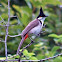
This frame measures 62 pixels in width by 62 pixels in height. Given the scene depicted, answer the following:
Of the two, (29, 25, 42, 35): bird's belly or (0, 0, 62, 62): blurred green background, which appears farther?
(0, 0, 62, 62): blurred green background

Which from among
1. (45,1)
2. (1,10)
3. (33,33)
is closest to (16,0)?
(1,10)

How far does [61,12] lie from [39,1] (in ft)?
3.62

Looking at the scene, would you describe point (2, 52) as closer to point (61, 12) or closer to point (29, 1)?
point (29, 1)

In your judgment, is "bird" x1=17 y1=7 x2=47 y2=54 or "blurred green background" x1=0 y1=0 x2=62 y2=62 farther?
"blurred green background" x1=0 y1=0 x2=62 y2=62

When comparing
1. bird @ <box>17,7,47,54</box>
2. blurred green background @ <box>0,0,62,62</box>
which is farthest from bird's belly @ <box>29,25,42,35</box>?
blurred green background @ <box>0,0,62,62</box>

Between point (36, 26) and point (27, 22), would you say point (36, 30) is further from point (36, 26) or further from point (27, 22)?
point (27, 22)

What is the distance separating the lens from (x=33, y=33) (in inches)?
101

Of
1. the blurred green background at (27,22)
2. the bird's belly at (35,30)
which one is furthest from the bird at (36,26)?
the blurred green background at (27,22)

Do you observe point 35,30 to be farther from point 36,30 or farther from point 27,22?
point 27,22

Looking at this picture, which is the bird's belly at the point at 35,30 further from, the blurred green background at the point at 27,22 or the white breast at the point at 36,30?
the blurred green background at the point at 27,22

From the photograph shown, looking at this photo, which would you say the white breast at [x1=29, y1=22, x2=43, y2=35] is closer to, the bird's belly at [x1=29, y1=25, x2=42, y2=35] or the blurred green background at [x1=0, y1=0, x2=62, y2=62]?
the bird's belly at [x1=29, y1=25, x2=42, y2=35]

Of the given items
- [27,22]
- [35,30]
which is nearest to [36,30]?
[35,30]

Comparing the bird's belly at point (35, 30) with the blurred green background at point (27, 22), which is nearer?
the bird's belly at point (35, 30)

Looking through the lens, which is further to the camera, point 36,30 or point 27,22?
point 27,22
